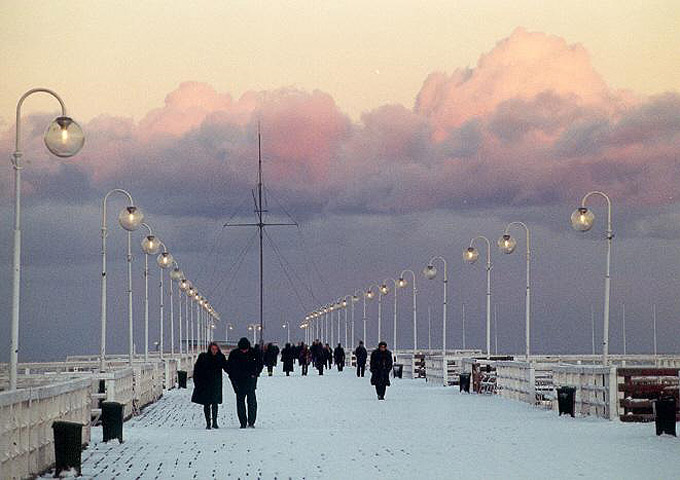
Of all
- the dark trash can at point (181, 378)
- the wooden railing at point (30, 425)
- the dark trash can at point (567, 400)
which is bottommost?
the dark trash can at point (181, 378)

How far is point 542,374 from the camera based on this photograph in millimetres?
40281

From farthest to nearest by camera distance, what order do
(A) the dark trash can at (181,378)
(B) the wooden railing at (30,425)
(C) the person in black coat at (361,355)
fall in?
1. (C) the person in black coat at (361,355)
2. (A) the dark trash can at (181,378)
3. (B) the wooden railing at (30,425)

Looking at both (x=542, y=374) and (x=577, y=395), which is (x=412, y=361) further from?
(x=577, y=395)

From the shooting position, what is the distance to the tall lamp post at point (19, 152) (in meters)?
18.0

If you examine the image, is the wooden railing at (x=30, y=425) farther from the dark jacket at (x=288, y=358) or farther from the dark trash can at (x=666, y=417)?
the dark jacket at (x=288, y=358)

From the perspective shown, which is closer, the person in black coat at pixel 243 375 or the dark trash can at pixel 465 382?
the person in black coat at pixel 243 375

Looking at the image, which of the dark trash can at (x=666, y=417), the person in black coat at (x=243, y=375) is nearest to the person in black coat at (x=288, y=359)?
the person in black coat at (x=243, y=375)

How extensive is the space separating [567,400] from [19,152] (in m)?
16.0

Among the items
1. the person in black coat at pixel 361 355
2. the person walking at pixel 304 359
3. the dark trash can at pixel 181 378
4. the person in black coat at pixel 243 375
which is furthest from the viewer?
the person walking at pixel 304 359

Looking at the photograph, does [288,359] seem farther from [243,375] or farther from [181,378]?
[243,375]

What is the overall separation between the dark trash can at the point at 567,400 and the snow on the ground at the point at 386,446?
0.32m

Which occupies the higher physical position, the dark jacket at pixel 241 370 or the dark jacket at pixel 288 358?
the dark jacket at pixel 241 370

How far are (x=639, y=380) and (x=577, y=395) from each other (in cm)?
304

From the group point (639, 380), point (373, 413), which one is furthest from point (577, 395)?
point (373, 413)
